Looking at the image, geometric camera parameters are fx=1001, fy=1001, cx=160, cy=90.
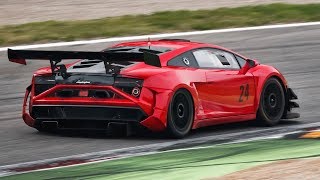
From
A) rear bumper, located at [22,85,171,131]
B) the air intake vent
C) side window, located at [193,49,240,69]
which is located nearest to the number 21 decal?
side window, located at [193,49,240,69]

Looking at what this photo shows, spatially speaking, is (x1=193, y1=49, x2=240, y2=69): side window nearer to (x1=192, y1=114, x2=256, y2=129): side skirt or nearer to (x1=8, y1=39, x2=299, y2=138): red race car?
(x1=8, y1=39, x2=299, y2=138): red race car

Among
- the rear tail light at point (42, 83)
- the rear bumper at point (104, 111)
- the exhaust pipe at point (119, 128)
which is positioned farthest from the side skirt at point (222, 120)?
the rear tail light at point (42, 83)

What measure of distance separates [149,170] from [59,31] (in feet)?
39.6

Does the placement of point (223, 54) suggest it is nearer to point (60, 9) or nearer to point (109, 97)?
point (109, 97)

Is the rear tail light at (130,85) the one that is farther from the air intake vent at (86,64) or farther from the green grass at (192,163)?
the green grass at (192,163)

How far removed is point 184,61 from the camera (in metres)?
11.8

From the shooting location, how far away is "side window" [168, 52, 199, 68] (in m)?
11.7

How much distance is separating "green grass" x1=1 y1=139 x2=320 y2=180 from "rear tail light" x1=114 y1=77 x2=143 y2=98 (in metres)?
1.15

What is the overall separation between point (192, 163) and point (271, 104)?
13.4 ft

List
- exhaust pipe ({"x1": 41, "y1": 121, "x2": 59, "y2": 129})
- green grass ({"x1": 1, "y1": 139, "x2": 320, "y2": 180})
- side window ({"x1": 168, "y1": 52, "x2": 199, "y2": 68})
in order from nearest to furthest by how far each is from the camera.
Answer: green grass ({"x1": 1, "y1": 139, "x2": 320, "y2": 180})
exhaust pipe ({"x1": 41, "y1": 121, "x2": 59, "y2": 129})
side window ({"x1": 168, "y1": 52, "x2": 199, "y2": 68})

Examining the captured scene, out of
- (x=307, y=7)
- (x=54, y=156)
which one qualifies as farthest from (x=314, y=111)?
(x=307, y=7)

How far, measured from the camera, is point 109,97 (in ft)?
36.4

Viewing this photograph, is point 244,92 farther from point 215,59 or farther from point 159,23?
point 159,23

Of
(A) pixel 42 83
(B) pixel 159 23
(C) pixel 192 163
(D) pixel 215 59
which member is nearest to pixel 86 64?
(A) pixel 42 83
